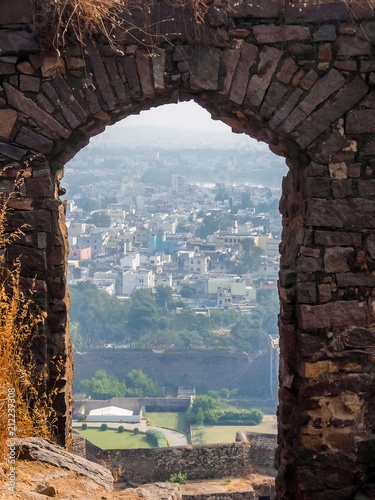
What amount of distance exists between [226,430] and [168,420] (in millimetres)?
2989

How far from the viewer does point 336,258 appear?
4504mm

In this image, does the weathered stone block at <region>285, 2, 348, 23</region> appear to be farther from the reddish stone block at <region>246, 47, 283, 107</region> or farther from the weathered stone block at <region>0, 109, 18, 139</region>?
the weathered stone block at <region>0, 109, 18, 139</region>

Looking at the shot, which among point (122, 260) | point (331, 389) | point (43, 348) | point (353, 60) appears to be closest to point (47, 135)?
point (43, 348)

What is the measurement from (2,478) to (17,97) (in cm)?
248

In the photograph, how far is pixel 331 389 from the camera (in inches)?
177

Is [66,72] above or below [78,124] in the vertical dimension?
above

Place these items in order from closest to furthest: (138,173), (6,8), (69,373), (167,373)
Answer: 1. (6,8)
2. (69,373)
3. (167,373)
4. (138,173)

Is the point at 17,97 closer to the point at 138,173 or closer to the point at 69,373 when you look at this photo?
the point at 69,373

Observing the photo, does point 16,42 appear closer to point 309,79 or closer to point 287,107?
point 287,107

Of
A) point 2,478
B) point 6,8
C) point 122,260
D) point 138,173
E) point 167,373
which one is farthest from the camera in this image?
point 138,173

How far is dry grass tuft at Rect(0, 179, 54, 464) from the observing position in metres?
4.09

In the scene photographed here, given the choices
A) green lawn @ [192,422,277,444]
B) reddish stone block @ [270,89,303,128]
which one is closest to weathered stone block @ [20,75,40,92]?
reddish stone block @ [270,89,303,128]

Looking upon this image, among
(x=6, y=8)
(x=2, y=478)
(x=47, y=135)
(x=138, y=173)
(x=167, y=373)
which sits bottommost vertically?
(x=167, y=373)

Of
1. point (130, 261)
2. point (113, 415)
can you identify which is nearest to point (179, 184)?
point (130, 261)
